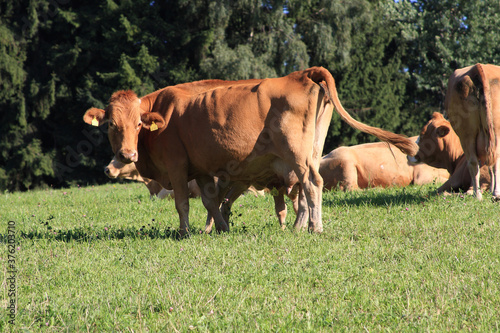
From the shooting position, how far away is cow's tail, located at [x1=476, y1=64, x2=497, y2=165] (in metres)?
8.33

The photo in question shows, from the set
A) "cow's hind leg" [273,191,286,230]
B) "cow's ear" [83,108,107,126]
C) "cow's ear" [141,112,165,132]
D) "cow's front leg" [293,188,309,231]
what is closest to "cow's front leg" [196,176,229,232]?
"cow's hind leg" [273,191,286,230]

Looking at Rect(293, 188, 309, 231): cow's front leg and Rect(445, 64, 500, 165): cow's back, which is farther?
Rect(445, 64, 500, 165): cow's back

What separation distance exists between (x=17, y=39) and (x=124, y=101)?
23687 millimetres

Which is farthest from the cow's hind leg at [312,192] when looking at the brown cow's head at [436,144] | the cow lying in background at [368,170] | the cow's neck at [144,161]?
the cow lying in background at [368,170]

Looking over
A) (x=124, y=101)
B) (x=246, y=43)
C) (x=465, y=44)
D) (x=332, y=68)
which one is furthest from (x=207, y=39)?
(x=124, y=101)

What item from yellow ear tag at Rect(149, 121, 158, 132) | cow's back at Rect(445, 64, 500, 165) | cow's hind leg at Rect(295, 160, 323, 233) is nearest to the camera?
cow's hind leg at Rect(295, 160, 323, 233)

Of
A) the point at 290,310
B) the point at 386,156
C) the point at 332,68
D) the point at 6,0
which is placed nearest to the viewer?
the point at 290,310

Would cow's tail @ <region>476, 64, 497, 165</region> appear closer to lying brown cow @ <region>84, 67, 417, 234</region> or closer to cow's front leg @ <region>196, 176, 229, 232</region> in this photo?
lying brown cow @ <region>84, 67, 417, 234</region>

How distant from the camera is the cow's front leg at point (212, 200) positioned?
7454mm

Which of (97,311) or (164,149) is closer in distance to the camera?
(97,311)

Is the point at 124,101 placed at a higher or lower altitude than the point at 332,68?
lower

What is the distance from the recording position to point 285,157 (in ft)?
21.9

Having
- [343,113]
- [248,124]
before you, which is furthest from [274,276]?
[343,113]

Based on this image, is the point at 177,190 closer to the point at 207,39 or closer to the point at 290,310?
the point at 290,310
